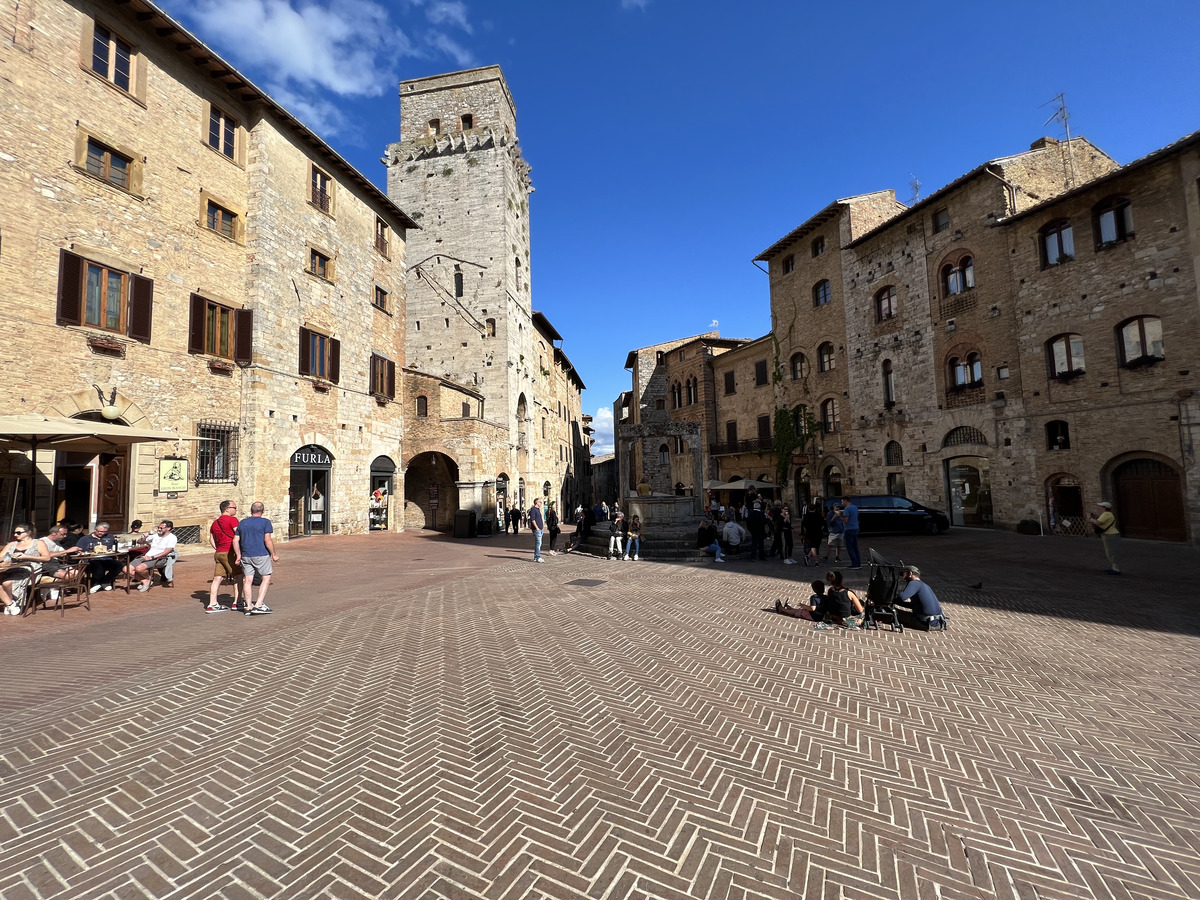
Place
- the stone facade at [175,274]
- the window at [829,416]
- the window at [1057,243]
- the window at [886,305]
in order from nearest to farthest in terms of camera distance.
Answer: the stone facade at [175,274] → the window at [1057,243] → the window at [886,305] → the window at [829,416]

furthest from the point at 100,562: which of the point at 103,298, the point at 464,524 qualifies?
the point at 464,524

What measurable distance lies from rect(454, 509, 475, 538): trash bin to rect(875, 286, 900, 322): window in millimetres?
19732

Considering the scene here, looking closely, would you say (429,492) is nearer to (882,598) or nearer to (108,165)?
(108,165)

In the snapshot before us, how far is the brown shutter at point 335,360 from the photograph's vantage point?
1953 centimetres

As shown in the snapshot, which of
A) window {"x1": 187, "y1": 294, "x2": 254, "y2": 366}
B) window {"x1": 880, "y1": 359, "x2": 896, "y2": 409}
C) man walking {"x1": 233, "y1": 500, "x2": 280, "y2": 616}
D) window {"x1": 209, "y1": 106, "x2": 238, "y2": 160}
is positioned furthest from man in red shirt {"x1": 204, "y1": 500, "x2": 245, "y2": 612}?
window {"x1": 880, "y1": 359, "x2": 896, "y2": 409}

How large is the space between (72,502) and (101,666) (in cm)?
1020

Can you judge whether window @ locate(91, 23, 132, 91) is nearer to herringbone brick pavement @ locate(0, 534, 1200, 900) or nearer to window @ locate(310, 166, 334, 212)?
window @ locate(310, 166, 334, 212)

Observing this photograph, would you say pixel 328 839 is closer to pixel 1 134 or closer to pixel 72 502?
pixel 72 502

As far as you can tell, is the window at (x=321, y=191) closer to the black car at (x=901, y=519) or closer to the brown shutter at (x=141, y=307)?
the brown shutter at (x=141, y=307)

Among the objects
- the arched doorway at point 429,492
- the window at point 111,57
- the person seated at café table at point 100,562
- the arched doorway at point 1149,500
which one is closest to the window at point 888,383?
the arched doorway at point 1149,500

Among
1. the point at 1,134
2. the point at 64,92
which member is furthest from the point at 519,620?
the point at 64,92

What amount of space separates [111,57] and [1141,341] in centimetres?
2861

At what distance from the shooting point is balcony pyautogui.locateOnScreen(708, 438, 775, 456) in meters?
29.5

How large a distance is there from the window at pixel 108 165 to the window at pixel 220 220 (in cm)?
207
